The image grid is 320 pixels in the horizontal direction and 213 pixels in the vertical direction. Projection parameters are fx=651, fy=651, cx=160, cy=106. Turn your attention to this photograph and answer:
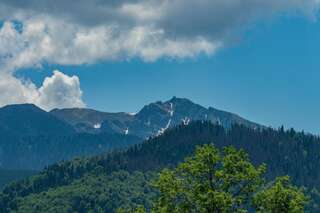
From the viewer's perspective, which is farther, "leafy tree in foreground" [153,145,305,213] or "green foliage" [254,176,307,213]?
"leafy tree in foreground" [153,145,305,213]

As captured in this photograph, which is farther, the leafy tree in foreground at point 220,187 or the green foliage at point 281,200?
the leafy tree in foreground at point 220,187

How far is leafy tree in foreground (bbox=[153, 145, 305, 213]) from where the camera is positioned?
52.8 metres

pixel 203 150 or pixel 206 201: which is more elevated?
pixel 203 150

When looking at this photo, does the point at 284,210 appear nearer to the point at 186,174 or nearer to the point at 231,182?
the point at 231,182

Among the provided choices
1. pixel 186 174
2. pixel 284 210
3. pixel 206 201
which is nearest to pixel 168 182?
pixel 186 174

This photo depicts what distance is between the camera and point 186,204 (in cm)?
5472

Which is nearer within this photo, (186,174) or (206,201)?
(206,201)

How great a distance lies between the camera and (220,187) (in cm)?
5459

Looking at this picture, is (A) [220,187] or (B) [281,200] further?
(A) [220,187]

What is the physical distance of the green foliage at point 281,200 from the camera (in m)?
52.3

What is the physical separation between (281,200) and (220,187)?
519cm

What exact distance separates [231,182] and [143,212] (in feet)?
26.3

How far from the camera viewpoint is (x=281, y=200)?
2074 inches

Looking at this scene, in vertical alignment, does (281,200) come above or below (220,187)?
below
